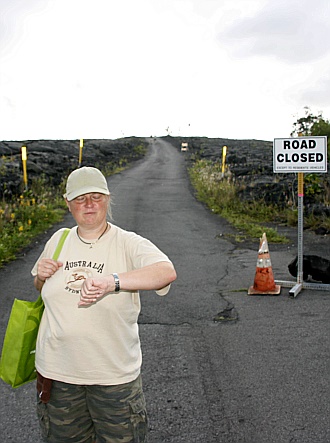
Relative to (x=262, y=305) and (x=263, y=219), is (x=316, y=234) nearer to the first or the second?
(x=263, y=219)

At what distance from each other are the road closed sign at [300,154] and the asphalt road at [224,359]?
5.67 feet

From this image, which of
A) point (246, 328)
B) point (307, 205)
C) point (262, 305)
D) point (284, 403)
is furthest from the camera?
point (307, 205)

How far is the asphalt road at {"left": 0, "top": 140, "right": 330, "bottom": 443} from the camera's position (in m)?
4.00

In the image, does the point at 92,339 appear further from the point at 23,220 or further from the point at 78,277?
the point at 23,220

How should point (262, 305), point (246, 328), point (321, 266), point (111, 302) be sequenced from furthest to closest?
point (321, 266) → point (262, 305) → point (246, 328) → point (111, 302)

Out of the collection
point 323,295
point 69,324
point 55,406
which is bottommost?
point 323,295

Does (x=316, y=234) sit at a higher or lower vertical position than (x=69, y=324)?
lower

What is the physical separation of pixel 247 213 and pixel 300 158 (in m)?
7.76

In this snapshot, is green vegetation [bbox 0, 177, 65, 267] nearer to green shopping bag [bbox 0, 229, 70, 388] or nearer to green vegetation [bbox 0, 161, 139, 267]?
green vegetation [bbox 0, 161, 139, 267]

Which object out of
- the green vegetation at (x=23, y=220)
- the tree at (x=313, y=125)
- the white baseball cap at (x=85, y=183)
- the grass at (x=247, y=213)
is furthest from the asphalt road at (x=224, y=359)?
the tree at (x=313, y=125)

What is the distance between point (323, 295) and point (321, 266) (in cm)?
72

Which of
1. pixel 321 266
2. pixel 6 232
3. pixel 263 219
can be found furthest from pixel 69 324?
pixel 263 219

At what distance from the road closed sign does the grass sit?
408 cm

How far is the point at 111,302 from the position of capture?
8.86 ft
